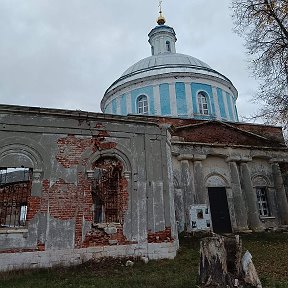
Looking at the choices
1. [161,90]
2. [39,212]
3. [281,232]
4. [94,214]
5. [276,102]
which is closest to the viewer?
[39,212]

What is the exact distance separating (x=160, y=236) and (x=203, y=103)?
12908mm

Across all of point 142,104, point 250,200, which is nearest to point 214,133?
point 250,200

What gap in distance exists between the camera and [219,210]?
15.7 metres

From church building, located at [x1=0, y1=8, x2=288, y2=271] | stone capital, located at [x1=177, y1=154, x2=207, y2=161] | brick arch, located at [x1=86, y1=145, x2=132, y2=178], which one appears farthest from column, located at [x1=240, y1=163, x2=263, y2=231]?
brick arch, located at [x1=86, y1=145, x2=132, y2=178]

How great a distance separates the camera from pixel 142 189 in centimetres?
1035

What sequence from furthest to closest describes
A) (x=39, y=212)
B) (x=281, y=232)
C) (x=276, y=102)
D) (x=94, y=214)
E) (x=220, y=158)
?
(x=220, y=158)
(x=281, y=232)
(x=276, y=102)
(x=94, y=214)
(x=39, y=212)

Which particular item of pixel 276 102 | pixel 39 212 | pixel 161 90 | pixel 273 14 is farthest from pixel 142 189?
pixel 161 90

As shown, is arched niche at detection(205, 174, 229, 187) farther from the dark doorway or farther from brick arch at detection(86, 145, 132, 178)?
brick arch at detection(86, 145, 132, 178)

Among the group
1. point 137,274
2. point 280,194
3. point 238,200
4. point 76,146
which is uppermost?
point 76,146

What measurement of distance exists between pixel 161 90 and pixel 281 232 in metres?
11.0

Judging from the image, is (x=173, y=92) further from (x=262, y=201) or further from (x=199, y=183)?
(x=262, y=201)

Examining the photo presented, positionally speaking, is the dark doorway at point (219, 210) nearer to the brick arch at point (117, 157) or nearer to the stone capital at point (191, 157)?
the stone capital at point (191, 157)

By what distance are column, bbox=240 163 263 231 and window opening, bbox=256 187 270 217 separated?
2.18 feet

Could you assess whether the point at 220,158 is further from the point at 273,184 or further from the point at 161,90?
the point at 161,90
